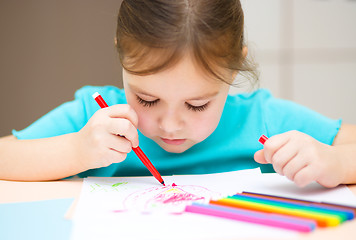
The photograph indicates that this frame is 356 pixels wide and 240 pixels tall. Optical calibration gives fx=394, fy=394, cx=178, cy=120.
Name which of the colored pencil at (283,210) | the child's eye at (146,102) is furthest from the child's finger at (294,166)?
the child's eye at (146,102)

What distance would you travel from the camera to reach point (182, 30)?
1.94 ft

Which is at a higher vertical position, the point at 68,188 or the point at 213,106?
→ the point at 213,106

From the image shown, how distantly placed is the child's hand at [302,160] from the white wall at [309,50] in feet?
3.31

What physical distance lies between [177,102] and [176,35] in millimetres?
100

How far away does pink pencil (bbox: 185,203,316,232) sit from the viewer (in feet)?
1.31

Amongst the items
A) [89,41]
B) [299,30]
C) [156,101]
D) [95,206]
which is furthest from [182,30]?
[299,30]

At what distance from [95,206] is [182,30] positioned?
283mm

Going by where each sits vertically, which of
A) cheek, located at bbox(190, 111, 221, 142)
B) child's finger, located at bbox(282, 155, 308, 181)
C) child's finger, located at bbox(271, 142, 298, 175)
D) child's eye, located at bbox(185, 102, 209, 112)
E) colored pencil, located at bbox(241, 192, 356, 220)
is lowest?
colored pencil, located at bbox(241, 192, 356, 220)

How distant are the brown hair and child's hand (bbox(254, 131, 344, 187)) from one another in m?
0.14

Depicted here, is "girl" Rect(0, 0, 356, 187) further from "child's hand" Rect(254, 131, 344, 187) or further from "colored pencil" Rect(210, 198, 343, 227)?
"colored pencil" Rect(210, 198, 343, 227)

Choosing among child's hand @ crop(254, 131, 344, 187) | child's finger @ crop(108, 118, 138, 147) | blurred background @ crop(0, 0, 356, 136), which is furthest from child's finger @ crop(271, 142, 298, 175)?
blurred background @ crop(0, 0, 356, 136)

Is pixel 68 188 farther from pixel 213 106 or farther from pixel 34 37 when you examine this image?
pixel 34 37

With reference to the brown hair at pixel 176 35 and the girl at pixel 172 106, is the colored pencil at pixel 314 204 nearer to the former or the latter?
the girl at pixel 172 106

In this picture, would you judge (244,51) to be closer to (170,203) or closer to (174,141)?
(174,141)
